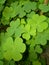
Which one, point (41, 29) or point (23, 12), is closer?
point (41, 29)

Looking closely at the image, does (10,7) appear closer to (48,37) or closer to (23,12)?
(23,12)

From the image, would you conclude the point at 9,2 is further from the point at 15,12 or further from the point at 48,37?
the point at 48,37

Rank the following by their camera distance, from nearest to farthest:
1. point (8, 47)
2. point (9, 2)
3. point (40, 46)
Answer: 1. point (8, 47)
2. point (40, 46)
3. point (9, 2)

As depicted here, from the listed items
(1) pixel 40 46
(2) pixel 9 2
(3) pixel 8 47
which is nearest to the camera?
(3) pixel 8 47

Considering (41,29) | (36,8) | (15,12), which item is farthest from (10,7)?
(41,29)

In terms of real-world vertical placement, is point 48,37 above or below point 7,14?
below

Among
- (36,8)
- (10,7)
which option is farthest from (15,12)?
(36,8)

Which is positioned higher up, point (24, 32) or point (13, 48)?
point (24, 32)

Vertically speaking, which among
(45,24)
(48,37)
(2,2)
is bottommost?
(48,37)

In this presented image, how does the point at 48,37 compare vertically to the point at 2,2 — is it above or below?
below
